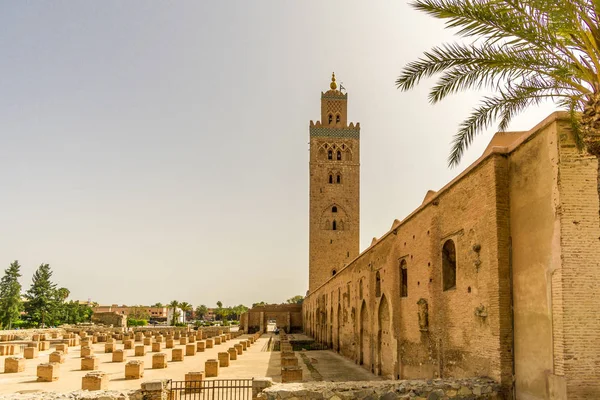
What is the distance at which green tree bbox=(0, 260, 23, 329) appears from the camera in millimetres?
56625

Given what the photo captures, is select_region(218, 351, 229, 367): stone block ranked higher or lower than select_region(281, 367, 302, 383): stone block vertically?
lower

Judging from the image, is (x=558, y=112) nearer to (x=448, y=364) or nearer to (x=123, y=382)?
(x=448, y=364)

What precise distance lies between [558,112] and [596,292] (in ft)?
8.18

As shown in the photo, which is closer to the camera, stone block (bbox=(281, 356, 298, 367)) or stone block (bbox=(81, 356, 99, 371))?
stone block (bbox=(281, 356, 298, 367))

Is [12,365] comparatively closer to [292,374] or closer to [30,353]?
[30,353]

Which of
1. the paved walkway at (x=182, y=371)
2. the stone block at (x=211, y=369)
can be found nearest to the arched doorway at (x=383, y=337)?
the paved walkway at (x=182, y=371)

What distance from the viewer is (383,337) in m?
16.8

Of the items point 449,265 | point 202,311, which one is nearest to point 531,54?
point 449,265

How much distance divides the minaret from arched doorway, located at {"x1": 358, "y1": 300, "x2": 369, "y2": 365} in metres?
28.1

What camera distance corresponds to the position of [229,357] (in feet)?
76.1

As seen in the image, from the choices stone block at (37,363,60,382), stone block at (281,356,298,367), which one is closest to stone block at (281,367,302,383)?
stone block at (281,356,298,367)

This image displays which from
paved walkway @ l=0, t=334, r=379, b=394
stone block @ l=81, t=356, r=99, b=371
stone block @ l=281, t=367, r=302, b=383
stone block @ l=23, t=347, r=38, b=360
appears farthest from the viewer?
stone block @ l=23, t=347, r=38, b=360

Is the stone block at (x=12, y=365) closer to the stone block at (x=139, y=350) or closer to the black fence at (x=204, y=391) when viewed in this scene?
the stone block at (x=139, y=350)

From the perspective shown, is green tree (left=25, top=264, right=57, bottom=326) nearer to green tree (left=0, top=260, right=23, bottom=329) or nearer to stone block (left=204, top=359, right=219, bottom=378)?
green tree (left=0, top=260, right=23, bottom=329)
